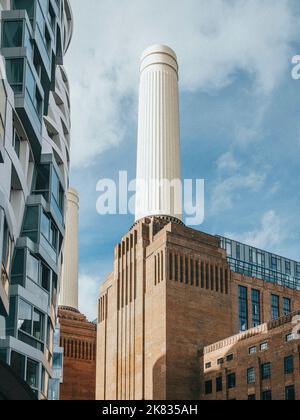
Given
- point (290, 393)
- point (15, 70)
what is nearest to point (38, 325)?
point (15, 70)

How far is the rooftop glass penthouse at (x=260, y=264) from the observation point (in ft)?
456

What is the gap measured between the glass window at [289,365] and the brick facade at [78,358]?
174ft

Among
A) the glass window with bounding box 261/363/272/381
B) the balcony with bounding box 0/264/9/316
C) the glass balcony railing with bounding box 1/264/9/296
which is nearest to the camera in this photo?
the balcony with bounding box 0/264/9/316

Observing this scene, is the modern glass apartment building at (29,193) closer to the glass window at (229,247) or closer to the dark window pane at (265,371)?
the dark window pane at (265,371)

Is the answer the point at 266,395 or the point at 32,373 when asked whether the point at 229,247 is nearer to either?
the point at 266,395

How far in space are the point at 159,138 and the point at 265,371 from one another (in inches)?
1569

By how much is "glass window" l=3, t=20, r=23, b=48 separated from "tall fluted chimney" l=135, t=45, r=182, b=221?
5545 cm

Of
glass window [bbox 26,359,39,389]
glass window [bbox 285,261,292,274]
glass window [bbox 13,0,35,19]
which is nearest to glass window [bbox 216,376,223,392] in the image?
glass window [bbox 26,359,39,389]

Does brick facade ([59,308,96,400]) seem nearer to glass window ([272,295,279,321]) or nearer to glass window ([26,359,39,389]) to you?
glass window ([272,295,279,321])

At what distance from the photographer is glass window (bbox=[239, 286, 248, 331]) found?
9400 centimetres

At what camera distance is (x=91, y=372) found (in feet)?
394

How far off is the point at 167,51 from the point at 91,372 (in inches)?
2048
